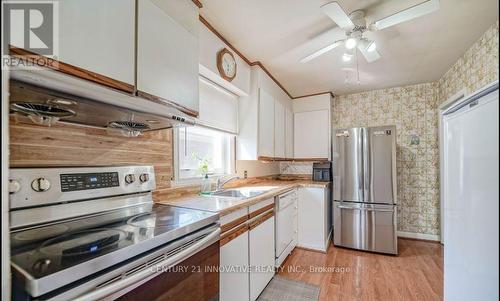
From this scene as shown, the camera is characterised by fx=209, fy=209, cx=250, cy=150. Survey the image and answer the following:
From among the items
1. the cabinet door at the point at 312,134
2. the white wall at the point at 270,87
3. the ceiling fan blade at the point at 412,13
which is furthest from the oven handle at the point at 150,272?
the cabinet door at the point at 312,134

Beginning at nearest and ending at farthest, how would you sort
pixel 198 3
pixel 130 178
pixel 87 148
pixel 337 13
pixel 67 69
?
pixel 67 69
pixel 87 148
pixel 130 178
pixel 337 13
pixel 198 3

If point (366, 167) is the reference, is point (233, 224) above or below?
below

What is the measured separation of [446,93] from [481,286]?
111 inches

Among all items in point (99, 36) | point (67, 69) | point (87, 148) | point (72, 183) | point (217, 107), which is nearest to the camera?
point (67, 69)

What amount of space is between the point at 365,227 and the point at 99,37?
10.4ft

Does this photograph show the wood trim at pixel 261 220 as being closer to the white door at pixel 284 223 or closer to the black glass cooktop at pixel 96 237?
the white door at pixel 284 223

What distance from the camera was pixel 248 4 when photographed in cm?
152

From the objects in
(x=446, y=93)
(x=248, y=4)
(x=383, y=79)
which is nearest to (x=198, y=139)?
(x=248, y=4)

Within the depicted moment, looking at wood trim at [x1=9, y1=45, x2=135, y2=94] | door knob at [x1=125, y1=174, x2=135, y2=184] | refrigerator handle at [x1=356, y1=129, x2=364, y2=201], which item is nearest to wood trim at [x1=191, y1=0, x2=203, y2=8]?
wood trim at [x1=9, y1=45, x2=135, y2=94]

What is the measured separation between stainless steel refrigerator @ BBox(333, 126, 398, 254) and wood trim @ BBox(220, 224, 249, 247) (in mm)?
1819

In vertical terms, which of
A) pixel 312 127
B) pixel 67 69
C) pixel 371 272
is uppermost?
pixel 312 127

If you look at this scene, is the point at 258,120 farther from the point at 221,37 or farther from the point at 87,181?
the point at 87,181

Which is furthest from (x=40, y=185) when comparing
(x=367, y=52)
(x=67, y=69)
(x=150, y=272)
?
(x=367, y=52)

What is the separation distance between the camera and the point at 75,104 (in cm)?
83
